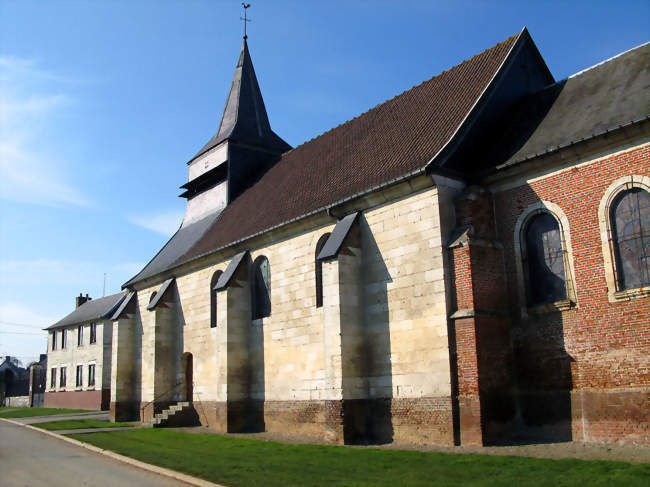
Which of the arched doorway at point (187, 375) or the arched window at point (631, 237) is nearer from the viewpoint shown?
the arched window at point (631, 237)

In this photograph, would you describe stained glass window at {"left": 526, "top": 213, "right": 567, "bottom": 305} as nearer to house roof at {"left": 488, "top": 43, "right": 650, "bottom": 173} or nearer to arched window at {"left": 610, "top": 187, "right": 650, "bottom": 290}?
arched window at {"left": 610, "top": 187, "right": 650, "bottom": 290}

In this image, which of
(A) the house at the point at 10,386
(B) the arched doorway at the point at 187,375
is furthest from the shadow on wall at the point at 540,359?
(A) the house at the point at 10,386

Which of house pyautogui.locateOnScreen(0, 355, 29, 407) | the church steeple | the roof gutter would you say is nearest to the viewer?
the roof gutter

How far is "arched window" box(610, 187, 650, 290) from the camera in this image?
12.4 m

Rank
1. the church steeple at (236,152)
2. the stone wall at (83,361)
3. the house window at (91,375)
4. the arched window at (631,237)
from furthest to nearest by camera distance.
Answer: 1. the house window at (91,375)
2. the stone wall at (83,361)
3. the church steeple at (236,152)
4. the arched window at (631,237)

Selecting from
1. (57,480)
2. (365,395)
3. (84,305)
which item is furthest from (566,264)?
(84,305)

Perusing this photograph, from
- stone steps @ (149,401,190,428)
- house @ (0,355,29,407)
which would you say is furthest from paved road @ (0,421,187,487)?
house @ (0,355,29,407)

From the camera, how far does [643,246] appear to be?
12438 mm

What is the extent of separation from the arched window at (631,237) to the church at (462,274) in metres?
0.03

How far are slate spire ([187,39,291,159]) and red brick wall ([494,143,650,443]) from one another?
16906mm

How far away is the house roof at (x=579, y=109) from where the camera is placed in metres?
13.6

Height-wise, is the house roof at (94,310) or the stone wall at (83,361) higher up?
the house roof at (94,310)

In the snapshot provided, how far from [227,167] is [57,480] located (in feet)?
60.0

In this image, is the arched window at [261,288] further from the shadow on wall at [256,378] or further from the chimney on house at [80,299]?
the chimney on house at [80,299]
